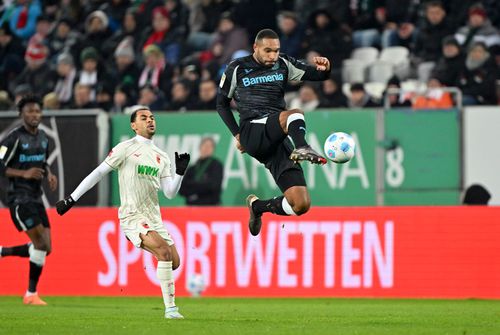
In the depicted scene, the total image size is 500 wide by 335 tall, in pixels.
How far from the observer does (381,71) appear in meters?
20.7

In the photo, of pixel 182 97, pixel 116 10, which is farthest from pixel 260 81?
pixel 116 10

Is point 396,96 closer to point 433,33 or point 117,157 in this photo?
point 433,33

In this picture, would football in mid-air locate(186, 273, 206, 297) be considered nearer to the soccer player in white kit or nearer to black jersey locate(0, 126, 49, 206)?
black jersey locate(0, 126, 49, 206)

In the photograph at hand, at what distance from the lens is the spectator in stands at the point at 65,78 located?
2311 cm

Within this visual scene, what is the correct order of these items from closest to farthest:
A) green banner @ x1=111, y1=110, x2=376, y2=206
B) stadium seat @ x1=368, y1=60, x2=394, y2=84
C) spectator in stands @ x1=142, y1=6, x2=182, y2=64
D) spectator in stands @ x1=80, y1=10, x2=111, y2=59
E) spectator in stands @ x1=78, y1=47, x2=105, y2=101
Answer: green banner @ x1=111, y1=110, x2=376, y2=206 < stadium seat @ x1=368, y1=60, x2=394, y2=84 < spectator in stands @ x1=78, y1=47, x2=105, y2=101 < spectator in stands @ x1=142, y1=6, x2=182, y2=64 < spectator in stands @ x1=80, y1=10, x2=111, y2=59

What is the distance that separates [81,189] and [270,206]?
197 cm

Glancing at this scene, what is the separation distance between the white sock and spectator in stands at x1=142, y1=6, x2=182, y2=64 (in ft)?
35.3

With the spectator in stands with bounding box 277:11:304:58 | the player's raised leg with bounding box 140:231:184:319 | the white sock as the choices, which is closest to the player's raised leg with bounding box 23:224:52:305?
the player's raised leg with bounding box 140:231:184:319

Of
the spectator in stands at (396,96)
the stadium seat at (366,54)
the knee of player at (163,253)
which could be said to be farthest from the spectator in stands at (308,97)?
the knee of player at (163,253)

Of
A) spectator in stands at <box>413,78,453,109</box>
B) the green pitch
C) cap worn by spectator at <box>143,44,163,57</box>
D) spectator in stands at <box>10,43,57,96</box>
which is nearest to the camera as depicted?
the green pitch

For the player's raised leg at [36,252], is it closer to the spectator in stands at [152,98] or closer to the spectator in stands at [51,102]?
the spectator in stands at [51,102]

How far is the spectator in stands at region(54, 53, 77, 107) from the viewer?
23109 millimetres

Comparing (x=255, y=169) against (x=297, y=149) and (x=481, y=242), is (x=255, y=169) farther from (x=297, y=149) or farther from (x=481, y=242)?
(x=297, y=149)

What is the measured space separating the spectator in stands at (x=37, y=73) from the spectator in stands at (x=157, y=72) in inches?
81.4
